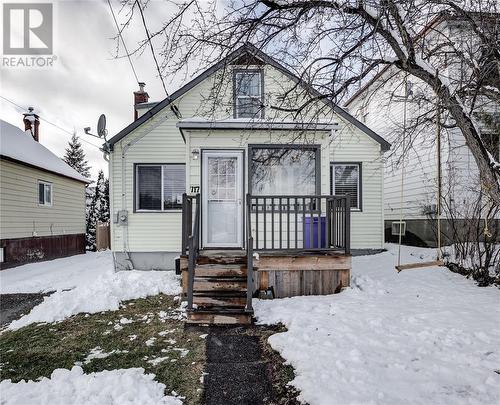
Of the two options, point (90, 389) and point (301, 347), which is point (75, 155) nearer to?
point (90, 389)

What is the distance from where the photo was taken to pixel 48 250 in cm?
1268

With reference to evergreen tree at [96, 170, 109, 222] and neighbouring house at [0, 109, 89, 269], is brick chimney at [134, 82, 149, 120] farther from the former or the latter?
evergreen tree at [96, 170, 109, 222]

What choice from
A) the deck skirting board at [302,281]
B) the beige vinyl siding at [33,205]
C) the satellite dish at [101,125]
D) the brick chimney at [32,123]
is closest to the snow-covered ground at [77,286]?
the beige vinyl siding at [33,205]

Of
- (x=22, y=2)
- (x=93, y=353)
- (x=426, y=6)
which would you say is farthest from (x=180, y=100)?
(x=93, y=353)

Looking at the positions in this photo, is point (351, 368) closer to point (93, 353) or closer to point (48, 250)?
point (93, 353)

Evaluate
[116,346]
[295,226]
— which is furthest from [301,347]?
[295,226]

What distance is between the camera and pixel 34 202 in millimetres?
11969

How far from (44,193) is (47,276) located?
4960 millimetres

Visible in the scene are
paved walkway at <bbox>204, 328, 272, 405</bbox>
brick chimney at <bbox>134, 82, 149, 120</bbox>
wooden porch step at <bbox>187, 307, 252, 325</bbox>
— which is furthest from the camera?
brick chimney at <bbox>134, 82, 149, 120</bbox>

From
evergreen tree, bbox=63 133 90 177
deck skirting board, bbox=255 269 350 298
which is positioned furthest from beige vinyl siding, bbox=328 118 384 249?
evergreen tree, bbox=63 133 90 177

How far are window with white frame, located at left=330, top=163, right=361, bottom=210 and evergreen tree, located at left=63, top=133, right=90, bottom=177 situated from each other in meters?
23.8

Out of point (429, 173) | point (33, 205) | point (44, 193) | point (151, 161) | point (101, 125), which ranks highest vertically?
point (101, 125)

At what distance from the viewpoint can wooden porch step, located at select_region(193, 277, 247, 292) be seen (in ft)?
17.5

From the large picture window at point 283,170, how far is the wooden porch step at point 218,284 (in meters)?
2.33
